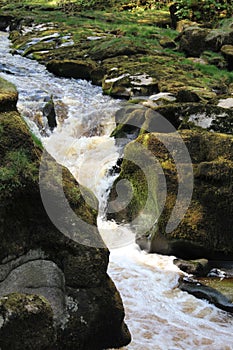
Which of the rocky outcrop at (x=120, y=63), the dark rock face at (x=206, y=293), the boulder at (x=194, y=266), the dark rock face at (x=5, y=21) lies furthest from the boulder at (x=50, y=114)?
the dark rock face at (x=5, y=21)

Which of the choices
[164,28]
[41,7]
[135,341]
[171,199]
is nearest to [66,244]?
[135,341]

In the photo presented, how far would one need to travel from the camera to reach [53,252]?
446 cm

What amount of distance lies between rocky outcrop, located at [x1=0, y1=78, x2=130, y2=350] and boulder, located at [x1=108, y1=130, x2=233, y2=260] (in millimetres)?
3119

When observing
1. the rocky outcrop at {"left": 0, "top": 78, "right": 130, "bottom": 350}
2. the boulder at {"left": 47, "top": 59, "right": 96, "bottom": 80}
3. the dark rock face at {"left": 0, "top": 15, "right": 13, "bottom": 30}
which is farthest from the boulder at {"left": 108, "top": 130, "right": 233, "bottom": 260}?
the dark rock face at {"left": 0, "top": 15, "right": 13, "bottom": 30}

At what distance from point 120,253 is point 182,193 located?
1500mm

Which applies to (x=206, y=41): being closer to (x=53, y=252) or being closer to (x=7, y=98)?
(x=7, y=98)

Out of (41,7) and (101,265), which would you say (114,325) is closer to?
(101,265)

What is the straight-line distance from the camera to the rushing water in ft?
17.9

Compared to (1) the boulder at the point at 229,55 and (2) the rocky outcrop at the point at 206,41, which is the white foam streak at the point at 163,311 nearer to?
(1) the boulder at the point at 229,55

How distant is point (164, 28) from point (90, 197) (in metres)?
22.7

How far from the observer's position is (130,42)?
21.2m

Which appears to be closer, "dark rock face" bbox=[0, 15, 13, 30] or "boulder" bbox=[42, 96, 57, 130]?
"boulder" bbox=[42, 96, 57, 130]

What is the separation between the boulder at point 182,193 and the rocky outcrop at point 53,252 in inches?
123

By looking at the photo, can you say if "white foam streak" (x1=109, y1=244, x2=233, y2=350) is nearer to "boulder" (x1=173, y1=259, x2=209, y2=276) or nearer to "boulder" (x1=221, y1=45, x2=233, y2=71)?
"boulder" (x1=173, y1=259, x2=209, y2=276)
